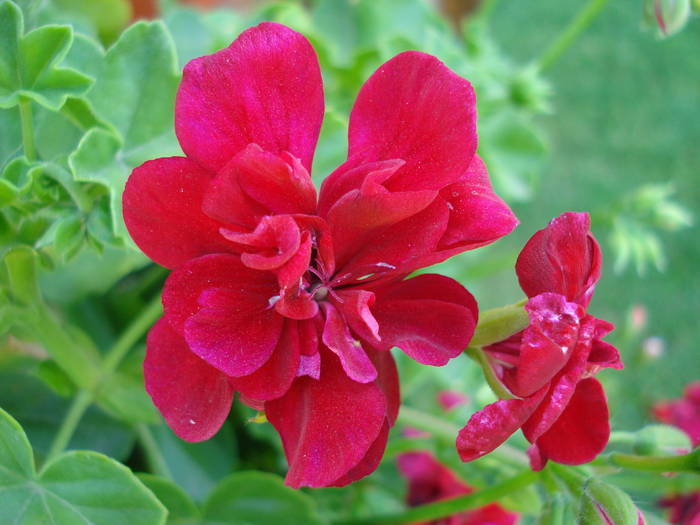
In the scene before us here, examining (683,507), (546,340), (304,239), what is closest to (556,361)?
(546,340)

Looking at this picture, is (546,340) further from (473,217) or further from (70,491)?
(70,491)

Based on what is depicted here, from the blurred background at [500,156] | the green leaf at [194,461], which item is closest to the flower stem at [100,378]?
the blurred background at [500,156]

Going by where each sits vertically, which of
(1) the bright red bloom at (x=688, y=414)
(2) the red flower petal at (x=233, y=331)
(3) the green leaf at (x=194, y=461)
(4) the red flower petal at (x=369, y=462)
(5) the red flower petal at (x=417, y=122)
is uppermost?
(5) the red flower petal at (x=417, y=122)

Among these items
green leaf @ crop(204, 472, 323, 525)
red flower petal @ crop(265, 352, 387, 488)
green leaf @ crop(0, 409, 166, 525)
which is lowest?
green leaf @ crop(204, 472, 323, 525)

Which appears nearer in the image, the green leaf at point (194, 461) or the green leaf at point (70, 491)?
the green leaf at point (70, 491)

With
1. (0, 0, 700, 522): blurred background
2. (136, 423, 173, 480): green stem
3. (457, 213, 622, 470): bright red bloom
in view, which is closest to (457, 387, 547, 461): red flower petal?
(457, 213, 622, 470): bright red bloom

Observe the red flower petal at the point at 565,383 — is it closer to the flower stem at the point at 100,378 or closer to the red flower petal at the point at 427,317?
the red flower petal at the point at 427,317

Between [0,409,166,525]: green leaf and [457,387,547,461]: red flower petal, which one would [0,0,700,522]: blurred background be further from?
[457,387,547,461]: red flower petal
